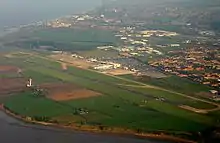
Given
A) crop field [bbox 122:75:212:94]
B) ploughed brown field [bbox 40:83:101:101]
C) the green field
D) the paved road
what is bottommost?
the paved road

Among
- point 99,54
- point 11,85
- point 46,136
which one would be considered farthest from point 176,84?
point 99,54

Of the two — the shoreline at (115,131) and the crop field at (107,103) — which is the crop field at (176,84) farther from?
the shoreline at (115,131)

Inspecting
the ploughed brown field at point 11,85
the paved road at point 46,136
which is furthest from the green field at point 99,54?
the paved road at point 46,136

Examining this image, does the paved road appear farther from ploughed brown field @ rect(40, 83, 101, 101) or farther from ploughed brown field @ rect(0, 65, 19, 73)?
ploughed brown field @ rect(0, 65, 19, 73)

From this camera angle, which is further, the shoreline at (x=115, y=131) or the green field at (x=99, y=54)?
the green field at (x=99, y=54)

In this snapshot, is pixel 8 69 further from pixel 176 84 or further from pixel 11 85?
pixel 176 84

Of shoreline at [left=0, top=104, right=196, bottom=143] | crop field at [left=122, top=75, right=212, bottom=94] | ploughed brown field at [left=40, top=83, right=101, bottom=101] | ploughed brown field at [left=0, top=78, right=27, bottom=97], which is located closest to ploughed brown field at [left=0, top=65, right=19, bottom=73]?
ploughed brown field at [left=0, top=78, right=27, bottom=97]

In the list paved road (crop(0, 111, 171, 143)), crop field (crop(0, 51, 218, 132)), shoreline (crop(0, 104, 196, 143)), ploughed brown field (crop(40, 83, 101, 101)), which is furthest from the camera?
ploughed brown field (crop(40, 83, 101, 101))

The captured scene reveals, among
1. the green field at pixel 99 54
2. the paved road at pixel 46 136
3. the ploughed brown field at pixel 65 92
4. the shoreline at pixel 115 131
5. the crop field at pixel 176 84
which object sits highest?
the crop field at pixel 176 84
